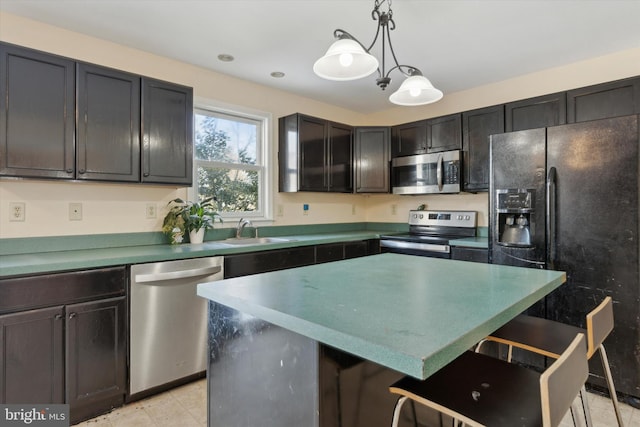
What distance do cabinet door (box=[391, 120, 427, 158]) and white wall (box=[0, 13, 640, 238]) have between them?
34 cm

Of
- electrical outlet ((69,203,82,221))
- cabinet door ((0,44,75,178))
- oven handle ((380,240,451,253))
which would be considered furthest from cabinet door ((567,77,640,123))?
electrical outlet ((69,203,82,221))

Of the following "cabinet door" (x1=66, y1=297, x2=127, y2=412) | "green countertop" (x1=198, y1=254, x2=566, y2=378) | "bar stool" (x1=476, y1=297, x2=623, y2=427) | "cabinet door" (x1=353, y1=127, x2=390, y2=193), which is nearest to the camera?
"green countertop" (x1=198, y1=254, x2=566, y2=378)

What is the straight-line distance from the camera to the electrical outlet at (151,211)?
9.18 ft

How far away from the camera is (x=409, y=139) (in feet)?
12.9

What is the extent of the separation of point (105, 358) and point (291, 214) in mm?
2192

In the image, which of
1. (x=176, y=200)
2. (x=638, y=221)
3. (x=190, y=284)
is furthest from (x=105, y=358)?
(x=638, y=221)

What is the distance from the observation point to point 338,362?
41.0 inches

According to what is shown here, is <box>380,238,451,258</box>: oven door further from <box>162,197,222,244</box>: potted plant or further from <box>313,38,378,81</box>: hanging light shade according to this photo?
<box>313,38,378,81</box>: hanging light shade

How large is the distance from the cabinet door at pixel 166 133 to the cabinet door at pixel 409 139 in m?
2.26

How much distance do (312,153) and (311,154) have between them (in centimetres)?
2

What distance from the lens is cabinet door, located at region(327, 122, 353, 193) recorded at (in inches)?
152

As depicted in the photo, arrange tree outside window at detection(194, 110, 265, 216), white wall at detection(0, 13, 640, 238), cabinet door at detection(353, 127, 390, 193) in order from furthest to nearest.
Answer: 1. cabinet door at detection(353, 127, 390, 193)
2. tree outside window at detection(194, 110, 265, 216)
3. white wall at detection(0, 13, 640, 238)

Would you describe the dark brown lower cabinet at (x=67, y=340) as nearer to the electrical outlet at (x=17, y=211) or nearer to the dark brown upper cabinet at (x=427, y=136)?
the electrical outlet at (x=17, y=211)

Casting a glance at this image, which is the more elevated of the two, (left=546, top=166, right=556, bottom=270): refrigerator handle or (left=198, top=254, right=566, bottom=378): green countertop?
(left=546, top=166, right=556, bottom=270): refrigerator handle
